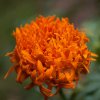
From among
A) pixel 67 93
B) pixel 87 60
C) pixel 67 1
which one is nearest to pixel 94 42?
Answer: pixel 67 93

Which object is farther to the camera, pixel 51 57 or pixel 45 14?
pixel 45 14

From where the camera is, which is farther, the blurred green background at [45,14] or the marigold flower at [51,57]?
the blurred green background at [45,14]

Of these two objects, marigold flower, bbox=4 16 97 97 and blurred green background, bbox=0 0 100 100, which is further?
blurred green background, bbox=0 0 100 100

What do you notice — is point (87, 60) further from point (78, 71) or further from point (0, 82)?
point (0, 82)
